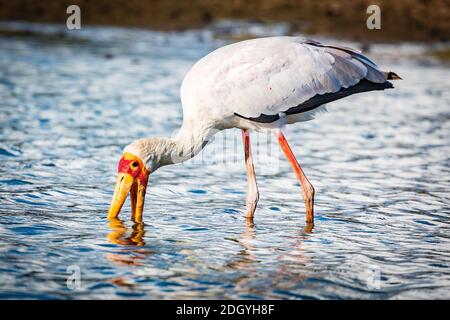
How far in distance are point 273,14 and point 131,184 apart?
15.0 metres

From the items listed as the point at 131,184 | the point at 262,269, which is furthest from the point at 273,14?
the point at 262,269

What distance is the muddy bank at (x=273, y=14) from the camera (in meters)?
20.2

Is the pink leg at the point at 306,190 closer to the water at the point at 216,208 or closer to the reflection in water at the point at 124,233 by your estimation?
the water at the point at 216,208

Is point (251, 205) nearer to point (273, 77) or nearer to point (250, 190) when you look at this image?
point (250, 190)

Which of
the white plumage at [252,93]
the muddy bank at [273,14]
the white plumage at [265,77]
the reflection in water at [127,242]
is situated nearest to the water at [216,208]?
the reflection in water at [127,242]

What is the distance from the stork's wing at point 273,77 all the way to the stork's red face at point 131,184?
66 centimetres

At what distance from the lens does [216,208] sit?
7.65m

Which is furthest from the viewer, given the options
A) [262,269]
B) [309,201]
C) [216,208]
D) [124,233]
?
[216,208]

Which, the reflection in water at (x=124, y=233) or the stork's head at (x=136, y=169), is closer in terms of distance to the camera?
the reflection in water at (x=124, y=233)

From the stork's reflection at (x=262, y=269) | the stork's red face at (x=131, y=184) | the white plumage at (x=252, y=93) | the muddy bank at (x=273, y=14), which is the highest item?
the muddy bank at (x=273, y=14)

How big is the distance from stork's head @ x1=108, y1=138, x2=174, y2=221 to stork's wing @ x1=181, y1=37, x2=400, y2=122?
0.47 m
